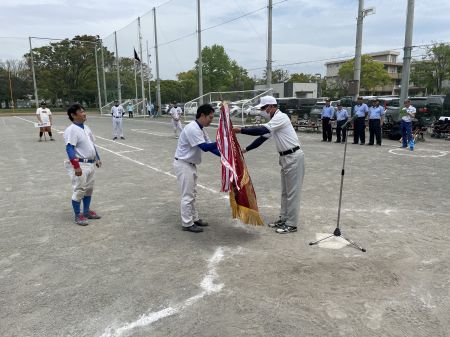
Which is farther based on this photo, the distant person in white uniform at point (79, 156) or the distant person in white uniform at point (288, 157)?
the distant person in white uniform at point (79, 156)

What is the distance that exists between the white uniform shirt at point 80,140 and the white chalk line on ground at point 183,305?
2619 millimetres

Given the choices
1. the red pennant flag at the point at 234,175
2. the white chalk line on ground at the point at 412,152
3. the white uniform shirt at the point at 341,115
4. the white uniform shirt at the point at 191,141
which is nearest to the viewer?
the red pennant flag at the point at 234,175

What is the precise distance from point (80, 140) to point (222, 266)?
296 cm

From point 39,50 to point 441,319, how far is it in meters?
77.3

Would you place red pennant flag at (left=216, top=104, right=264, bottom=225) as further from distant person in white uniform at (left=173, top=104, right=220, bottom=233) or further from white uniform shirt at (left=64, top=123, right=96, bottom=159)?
white uniform shirt at (left=64, top=123, right=96, bottom=159)

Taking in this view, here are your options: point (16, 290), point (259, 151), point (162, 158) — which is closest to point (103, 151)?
point (162, 158)

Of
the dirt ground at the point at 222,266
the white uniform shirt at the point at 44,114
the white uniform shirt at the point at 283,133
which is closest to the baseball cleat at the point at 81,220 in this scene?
the dirt ground at the point at 222,266

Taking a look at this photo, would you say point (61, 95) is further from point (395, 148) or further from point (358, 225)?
point (358, 225)

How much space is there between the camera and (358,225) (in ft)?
18.7

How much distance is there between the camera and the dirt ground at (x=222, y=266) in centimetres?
330

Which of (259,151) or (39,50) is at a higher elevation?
(39,50)

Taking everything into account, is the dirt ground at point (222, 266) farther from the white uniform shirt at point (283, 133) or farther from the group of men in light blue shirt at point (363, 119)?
the group of men in light blue shirt at point (363, 119)

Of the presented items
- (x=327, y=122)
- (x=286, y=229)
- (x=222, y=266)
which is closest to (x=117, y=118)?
(x=327, y=122)

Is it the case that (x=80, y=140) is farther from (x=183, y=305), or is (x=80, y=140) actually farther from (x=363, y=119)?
(x=363, y=119)
